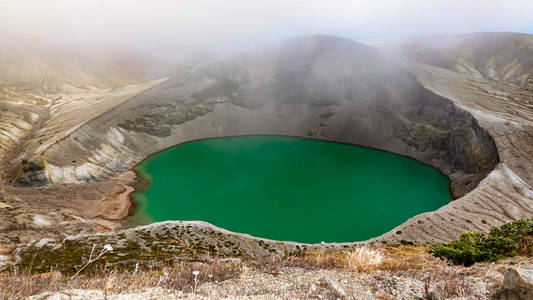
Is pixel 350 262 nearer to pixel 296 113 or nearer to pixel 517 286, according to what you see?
pixel 517 286

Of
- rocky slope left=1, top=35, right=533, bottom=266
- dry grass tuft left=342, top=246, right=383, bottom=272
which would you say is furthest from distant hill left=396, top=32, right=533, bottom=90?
dry grass tuft left=342, top=246, right=383, bottom=272

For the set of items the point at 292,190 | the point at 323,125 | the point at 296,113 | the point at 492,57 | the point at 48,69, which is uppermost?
the point at 492,57

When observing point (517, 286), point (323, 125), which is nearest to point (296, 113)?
point (323, 125)

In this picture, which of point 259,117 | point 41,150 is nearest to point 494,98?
point 259,117

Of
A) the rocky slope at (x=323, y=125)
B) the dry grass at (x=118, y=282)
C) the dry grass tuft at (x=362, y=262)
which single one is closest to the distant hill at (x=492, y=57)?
the rocky slope at (x=323, y=125)

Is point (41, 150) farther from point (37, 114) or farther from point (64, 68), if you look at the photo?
point (64, 68)

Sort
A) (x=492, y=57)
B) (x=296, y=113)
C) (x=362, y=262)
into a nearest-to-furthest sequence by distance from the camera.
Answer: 1. (x=362, y=262)
2. (x=296, y=113)
3. (x=492, y=57)
